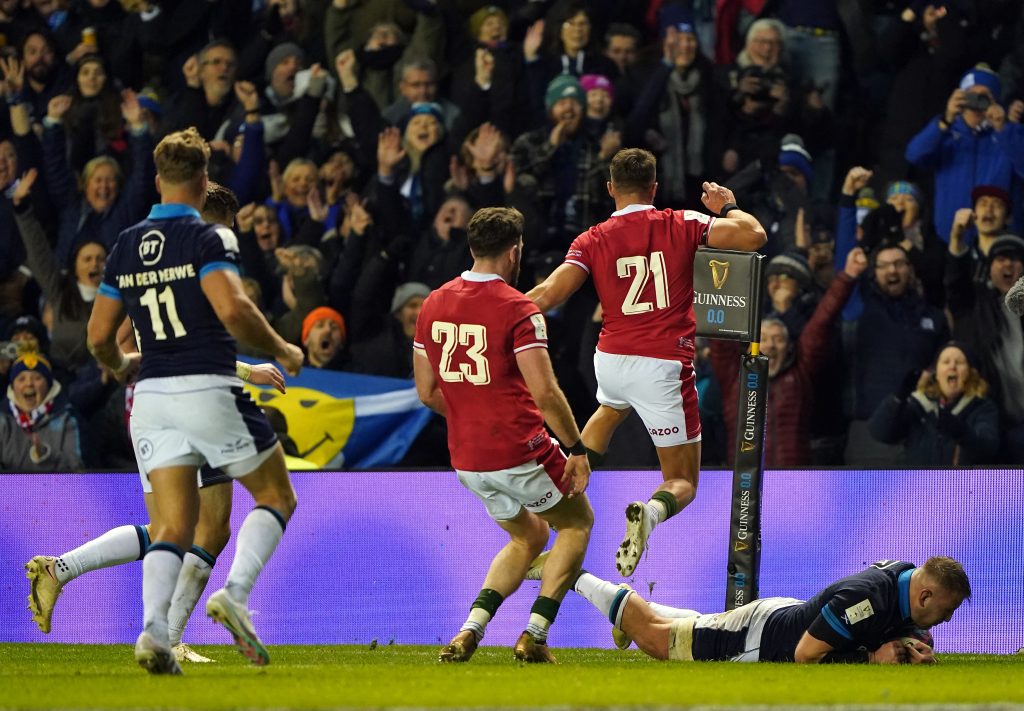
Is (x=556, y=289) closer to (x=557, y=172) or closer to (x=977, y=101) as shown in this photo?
(x=557, y=172)

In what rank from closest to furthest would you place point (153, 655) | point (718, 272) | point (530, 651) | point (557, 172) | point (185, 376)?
point (153, 655), point (185, 376), point (530, 651), point (718, 272), point (557, 172)

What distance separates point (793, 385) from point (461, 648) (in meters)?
4.88

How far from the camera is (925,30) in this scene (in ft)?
41.5

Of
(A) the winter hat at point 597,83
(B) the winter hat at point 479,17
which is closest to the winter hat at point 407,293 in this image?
(A) the winter hat at point 597,83

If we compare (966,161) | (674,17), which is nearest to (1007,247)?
(966,161)

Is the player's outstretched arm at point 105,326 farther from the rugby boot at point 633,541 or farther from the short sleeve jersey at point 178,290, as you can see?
the rugby boot at point 633,541

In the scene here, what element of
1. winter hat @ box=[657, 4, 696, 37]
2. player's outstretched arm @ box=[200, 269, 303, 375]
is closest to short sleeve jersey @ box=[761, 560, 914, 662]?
player's outstretched arm @ box=[200, 269, 303, 375]

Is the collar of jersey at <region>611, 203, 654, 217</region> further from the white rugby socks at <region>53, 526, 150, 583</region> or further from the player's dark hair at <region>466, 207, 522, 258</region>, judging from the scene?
Answer: the white rugby socks at <region>53, 526, 150, 583</region>

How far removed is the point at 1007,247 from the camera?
37.8ft

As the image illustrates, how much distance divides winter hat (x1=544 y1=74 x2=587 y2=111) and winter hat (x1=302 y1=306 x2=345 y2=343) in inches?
98.1

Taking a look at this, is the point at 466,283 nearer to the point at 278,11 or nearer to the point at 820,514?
the point at 820,514

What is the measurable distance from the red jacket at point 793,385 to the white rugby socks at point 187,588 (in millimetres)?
4828

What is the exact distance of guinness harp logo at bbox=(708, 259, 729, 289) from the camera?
26.7 feet

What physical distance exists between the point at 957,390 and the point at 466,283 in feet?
16.9
